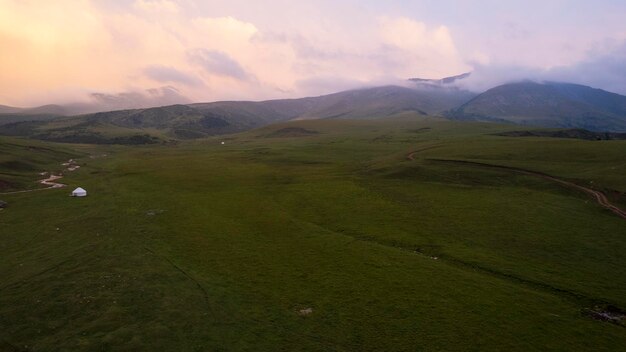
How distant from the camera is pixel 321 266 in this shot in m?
46.1

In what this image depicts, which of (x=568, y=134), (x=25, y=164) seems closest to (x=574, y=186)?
(x=568, y=134)

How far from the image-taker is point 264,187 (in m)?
92.9

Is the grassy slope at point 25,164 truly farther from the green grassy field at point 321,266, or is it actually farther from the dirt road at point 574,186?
the dirt road at point 574,186

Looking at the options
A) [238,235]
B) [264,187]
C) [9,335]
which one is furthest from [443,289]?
[264,187]

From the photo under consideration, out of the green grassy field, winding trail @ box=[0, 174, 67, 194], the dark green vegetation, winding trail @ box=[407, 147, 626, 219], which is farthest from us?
the dark green vegetation

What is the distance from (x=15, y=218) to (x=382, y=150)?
121366 millimetres

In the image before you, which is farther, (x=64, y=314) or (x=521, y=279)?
(x=521, y=279)

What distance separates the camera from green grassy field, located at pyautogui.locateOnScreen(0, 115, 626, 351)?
3209 centimetres

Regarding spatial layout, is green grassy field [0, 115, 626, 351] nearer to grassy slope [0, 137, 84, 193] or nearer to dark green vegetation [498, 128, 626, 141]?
grassy slope [0, 137, 84, 193]

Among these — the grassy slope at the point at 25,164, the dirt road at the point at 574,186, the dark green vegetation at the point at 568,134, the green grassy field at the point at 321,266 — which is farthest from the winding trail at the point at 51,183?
the dark green vegetation at the point at 568,134

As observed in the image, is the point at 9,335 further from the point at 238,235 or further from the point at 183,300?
the point at 238,235

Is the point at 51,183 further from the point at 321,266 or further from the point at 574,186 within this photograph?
Answer: the point at 574,186

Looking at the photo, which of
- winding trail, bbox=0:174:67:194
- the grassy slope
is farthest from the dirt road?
the grassy slope

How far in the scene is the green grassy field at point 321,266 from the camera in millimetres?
32094
